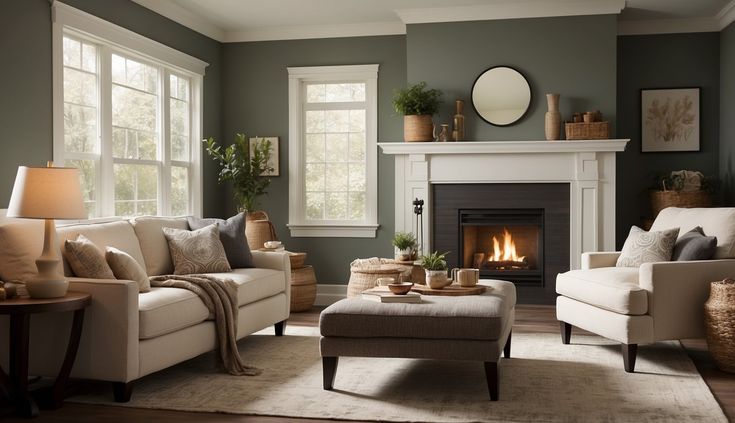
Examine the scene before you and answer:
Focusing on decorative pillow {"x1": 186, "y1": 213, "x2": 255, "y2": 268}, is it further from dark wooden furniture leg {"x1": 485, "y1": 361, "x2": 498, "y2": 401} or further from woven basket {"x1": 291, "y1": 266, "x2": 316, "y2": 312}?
dark wooden furniture leg {"x1": 485, "y1": 361, "x2": 498, "y2": 401}

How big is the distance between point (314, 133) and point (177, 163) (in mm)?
1422

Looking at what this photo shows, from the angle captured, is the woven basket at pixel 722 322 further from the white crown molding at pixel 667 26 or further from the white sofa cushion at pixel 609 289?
the white crown molding at pixel 667 26

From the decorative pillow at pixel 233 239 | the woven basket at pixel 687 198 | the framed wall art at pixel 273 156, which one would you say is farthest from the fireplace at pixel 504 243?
the decorative pillow at pixel 233 239

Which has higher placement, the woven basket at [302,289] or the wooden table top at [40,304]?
the wooden table top at [40,304]

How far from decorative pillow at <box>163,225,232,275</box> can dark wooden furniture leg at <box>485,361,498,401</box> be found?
2.12 meters

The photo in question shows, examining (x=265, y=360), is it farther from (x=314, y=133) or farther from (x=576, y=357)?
(x=314, y=133)

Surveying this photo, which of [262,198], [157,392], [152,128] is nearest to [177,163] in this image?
[152,128]

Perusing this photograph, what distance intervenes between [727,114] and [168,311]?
518cm

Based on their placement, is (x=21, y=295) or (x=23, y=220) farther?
(x=23, y=220)

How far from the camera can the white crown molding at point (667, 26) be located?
6996 millimetres

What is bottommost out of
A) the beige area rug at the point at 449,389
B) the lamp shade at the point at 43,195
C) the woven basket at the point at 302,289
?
the beige area rug at the point at 449,389

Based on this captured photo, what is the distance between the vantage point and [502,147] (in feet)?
22.3

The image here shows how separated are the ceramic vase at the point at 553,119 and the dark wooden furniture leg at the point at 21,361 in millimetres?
4538

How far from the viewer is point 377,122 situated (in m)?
7.41
